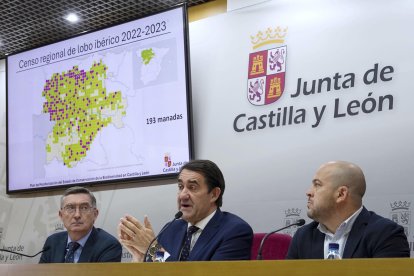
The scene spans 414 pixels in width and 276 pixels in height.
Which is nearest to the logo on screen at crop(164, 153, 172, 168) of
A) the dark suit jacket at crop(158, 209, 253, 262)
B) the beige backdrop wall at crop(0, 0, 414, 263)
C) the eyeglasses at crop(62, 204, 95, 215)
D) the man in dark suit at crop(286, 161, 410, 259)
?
the beige backdrop wall at crop(0, 0, 414, 263)

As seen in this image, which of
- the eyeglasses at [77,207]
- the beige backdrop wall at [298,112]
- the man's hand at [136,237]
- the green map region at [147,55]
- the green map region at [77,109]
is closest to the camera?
the man's hand at [136,237]

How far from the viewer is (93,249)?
3742 mm

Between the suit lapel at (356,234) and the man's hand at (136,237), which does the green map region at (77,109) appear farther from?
the suit lapel at (356,234)

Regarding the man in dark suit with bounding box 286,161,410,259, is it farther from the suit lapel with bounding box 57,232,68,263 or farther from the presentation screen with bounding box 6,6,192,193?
the suit lapel with bounding box 57,232,68,263

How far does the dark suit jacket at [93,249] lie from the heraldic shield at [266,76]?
4.25 ft

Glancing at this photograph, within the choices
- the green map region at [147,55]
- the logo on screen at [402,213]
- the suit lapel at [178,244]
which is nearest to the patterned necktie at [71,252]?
the suit lapel at [178,244]

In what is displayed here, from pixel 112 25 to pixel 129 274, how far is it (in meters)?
3.12

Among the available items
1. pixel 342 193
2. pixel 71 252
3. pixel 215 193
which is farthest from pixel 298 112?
pixel 71 252

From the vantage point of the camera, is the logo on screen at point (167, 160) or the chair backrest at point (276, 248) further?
the logo on screen at point (167, 160)

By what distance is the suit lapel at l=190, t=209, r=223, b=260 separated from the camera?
2.99m

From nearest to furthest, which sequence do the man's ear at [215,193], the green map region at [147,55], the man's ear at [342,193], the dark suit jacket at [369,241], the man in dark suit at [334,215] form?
the dark suit jacket at [369,241]
the man in dark suit at [334,215]
the man's ear at [342,193]
the man's ear at [215,193]
the green map region at [147,55]

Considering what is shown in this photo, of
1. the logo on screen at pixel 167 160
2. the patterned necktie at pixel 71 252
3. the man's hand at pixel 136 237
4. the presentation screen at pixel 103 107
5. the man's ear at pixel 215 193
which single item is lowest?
the patterned necktie at pixel 71 252

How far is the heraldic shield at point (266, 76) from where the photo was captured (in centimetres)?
398

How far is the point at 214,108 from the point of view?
4.31 m
